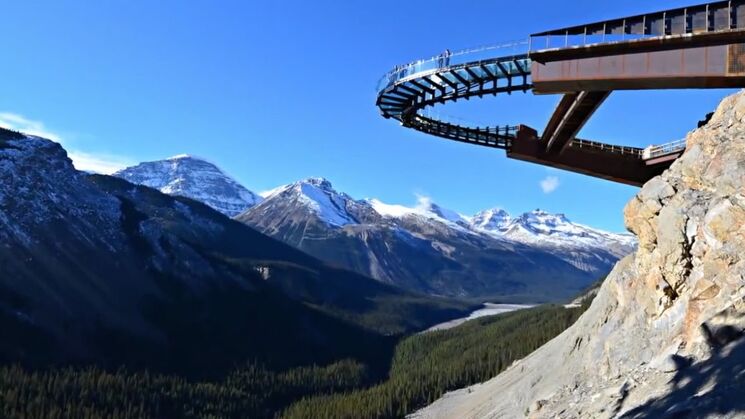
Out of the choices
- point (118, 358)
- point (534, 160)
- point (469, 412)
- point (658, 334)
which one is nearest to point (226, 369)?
point (118, 358)

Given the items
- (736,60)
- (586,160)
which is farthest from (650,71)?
(586,160)

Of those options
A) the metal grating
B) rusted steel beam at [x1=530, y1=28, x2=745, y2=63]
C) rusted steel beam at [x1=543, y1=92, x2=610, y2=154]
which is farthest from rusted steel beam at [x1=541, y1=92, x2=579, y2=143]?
the metal grating

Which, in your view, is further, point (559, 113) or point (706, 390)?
point (559, 113)

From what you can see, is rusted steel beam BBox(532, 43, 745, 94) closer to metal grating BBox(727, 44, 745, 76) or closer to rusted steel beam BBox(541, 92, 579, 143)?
metal grating BBox(727, 44, 745, 76)

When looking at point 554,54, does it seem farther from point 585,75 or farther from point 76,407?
point 76,407

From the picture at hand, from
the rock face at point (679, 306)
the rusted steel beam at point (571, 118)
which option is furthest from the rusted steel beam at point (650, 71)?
the rock face at point (679, 306)

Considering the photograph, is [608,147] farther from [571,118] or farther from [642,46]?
[642,46]

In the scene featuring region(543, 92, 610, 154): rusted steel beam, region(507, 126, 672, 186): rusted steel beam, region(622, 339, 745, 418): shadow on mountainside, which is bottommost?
region(622, 339, 745, 418): shadow on mountainside

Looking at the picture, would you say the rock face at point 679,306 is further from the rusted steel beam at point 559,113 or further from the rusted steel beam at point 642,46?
the rusted steel beam at point 559,113
